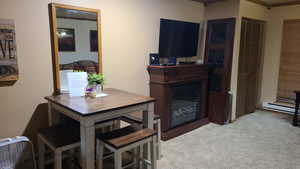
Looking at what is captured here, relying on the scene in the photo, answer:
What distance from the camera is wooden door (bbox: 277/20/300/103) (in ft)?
15.0

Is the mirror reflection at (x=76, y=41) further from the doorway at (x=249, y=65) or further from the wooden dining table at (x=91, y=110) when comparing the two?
the doorway at (x=249, y=65)

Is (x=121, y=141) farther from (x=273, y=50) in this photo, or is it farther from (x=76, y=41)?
(x=273, y=50)

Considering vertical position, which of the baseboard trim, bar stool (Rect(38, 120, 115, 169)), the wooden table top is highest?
the wooden table top

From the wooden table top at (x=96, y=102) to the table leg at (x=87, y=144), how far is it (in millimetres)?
131

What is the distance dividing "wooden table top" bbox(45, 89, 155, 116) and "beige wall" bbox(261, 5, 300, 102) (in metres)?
3.83

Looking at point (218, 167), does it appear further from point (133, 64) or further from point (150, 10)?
point (150, 10)

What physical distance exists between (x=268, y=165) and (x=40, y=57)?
2.81 meters

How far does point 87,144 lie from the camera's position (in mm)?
1740

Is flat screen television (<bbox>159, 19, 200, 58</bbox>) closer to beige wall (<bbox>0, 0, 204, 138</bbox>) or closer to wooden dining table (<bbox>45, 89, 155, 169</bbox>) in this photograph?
beige wall (<bbox>0, 0, 204, 138</bbox>)

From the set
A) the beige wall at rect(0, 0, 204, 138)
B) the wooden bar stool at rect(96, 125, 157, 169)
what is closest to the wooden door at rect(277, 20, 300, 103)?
the beige wall at rect(0, 0, 204, 138)

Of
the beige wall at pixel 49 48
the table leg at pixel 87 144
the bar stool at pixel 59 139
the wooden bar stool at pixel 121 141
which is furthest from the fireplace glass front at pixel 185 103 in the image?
the table leg at pixel 87 144

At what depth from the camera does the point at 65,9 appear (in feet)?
7.70

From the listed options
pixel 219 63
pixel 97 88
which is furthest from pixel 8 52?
pixel 219 63

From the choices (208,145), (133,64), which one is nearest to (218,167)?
(208,145)
